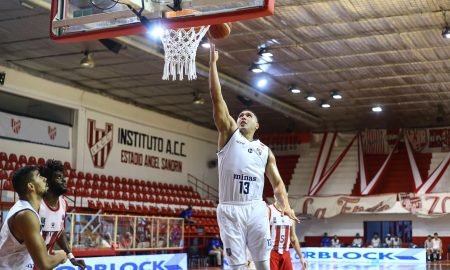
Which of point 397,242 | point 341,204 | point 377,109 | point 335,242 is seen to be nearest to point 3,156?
point 377,109

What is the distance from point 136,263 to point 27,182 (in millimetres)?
10047

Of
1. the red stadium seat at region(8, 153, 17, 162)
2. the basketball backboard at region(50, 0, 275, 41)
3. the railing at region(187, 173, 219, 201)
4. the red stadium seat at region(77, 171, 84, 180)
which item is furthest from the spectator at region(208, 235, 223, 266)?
the basketball backboard at region(50, 0, 275, 41)

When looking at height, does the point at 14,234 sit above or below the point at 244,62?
below

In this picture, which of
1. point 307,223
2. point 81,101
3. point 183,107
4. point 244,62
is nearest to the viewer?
point 244,62

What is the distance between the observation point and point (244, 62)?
20.9 m

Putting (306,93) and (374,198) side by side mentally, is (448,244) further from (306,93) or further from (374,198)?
(306,93)

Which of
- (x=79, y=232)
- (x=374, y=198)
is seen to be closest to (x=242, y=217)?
(x=79, y=232)

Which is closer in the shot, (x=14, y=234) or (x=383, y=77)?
(x=14, y=234)

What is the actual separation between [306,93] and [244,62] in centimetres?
515

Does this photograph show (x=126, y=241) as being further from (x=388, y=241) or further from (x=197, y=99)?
(x=388, y=241)

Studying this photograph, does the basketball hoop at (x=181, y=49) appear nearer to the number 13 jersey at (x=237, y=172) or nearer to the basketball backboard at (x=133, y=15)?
the basketball backboard at (x=133, y=15)

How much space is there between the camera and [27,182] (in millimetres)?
5000

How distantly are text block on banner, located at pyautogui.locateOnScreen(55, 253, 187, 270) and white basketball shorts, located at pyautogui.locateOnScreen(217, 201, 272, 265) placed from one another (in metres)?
7.18

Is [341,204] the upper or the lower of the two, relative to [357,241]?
upper
